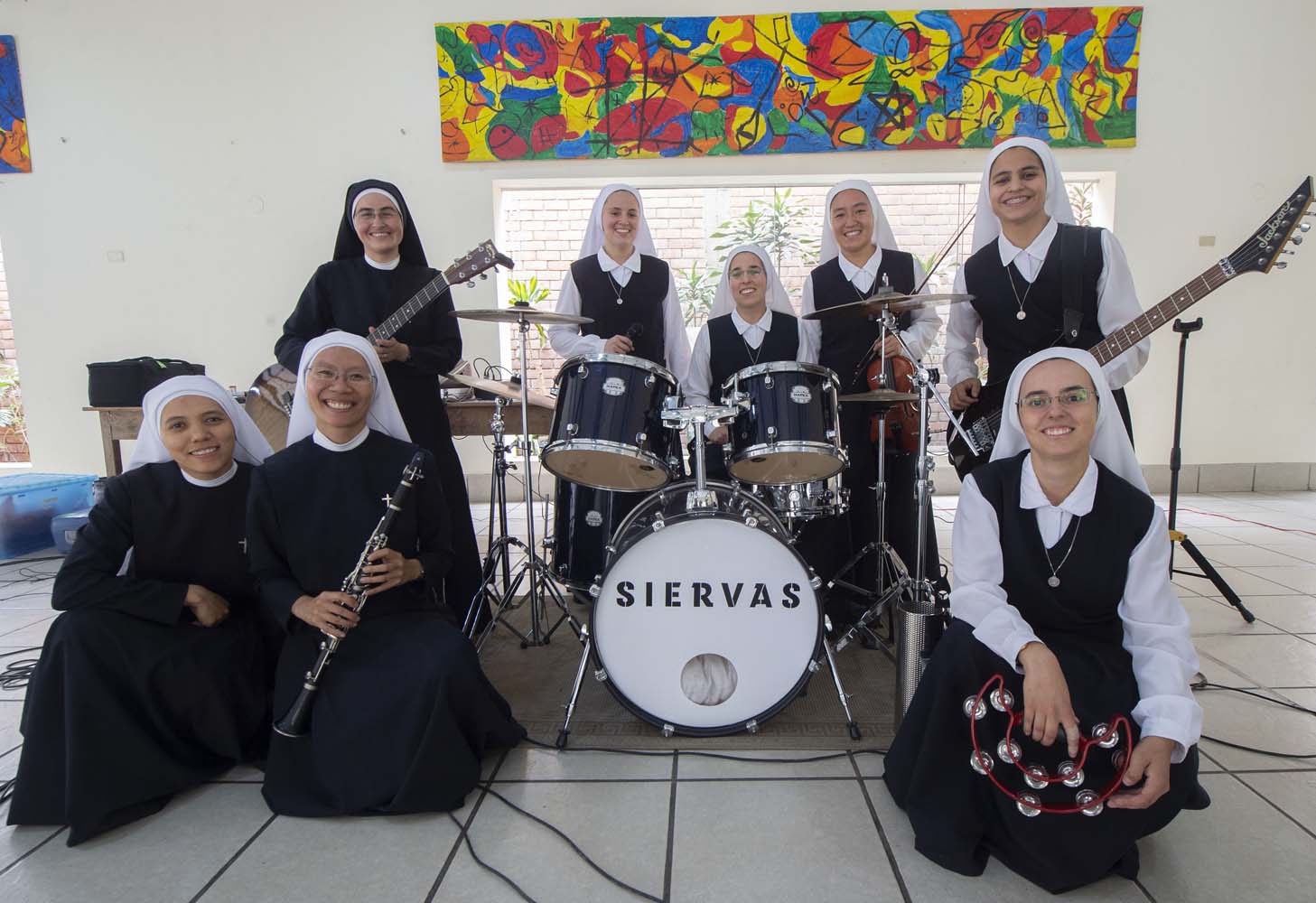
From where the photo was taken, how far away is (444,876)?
1475 millimetres

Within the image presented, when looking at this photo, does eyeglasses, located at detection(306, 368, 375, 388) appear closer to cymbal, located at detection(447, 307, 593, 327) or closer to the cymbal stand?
cymbal, located at detection(447, 307, 593, 327)

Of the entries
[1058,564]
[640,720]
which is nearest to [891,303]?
[1058,564]

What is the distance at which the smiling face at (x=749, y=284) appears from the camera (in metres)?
2.86

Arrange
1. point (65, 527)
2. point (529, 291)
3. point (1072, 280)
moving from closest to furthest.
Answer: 1. point (1072, 280)
2. point (65, 527)
3. point (529, 291)

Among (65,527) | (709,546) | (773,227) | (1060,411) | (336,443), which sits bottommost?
(65,527)

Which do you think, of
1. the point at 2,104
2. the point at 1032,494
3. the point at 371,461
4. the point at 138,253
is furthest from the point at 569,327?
the point at 2,104

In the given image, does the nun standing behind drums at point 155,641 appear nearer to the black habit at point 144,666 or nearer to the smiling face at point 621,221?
the black habit at point 144,666

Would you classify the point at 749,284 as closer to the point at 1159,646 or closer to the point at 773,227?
the point at 1159,646

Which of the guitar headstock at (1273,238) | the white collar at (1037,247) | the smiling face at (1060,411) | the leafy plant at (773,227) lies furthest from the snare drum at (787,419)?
the leafy plant at (773,227)

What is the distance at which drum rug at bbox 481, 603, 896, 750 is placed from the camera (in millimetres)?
2047

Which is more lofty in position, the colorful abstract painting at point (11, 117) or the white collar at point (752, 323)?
the colorful abstract painting at point (11, 117)

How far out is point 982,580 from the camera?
5.24ft

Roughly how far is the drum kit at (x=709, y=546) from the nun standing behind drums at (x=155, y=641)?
912 mm

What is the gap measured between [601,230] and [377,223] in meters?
0.99
